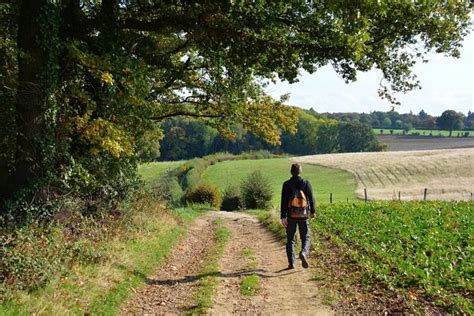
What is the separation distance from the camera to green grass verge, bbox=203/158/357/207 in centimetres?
5921

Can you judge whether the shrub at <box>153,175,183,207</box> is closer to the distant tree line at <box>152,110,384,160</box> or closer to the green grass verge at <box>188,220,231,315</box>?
the green grass verge at <box>188,220,231,315</box>

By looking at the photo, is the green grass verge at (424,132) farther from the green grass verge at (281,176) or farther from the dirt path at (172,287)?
the dirt path at (172,287)

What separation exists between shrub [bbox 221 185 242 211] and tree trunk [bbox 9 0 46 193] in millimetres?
31057

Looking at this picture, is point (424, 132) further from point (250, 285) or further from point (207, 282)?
point (207, 282)

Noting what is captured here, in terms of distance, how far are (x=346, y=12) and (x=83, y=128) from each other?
6.84 meters

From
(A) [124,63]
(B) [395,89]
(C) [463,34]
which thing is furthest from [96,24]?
(C) [463,34]

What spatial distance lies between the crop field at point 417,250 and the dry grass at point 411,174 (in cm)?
3393

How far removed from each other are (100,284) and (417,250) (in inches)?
294

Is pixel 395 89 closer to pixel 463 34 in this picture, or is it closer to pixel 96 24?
pixel 463 34

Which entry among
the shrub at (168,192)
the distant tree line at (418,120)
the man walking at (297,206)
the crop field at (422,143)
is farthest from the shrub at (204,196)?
the distant tree line at (418,120)

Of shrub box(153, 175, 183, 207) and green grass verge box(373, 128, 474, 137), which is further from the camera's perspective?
green grass verge box(373, 128, 474, 137)

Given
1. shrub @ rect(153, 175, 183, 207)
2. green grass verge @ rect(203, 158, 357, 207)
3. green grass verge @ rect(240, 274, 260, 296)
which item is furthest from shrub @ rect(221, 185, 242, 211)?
green grass verge @ rect(240, 274, 260, 296)

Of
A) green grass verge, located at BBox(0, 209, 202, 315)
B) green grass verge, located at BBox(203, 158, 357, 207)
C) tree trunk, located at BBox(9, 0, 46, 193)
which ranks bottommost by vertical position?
green grass verge, located at BBox(203, 158, 357, 207)

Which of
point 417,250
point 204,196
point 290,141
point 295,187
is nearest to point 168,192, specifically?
point 295,187
